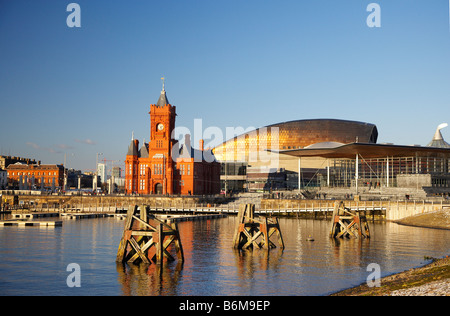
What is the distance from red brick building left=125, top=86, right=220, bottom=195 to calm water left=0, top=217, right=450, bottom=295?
4822 cm

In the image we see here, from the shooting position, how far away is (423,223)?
60406 mm

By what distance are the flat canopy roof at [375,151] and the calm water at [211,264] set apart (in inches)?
1261

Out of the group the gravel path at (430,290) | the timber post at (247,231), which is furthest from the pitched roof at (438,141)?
the gravel path at (430,290)

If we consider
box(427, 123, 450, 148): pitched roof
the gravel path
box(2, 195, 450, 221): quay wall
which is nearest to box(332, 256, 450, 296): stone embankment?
the gravel path

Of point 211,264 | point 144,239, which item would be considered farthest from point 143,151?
point 211,264

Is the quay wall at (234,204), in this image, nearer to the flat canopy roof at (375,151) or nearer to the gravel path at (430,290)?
the flat canopy roof at (375,151)

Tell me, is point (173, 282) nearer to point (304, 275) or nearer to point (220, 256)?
point (304, 275)

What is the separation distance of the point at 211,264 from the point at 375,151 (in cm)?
6123

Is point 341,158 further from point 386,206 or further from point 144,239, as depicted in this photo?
point 144,239

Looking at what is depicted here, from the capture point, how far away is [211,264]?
33.2 m

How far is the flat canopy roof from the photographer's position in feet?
274

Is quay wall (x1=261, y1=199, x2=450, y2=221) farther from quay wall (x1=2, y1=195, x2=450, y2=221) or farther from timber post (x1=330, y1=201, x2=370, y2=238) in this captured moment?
timber post (x1=330, y1=201, x2=370, y2=238)

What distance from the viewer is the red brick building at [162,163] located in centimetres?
10119

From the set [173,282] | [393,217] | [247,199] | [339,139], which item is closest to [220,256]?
[173,282]
